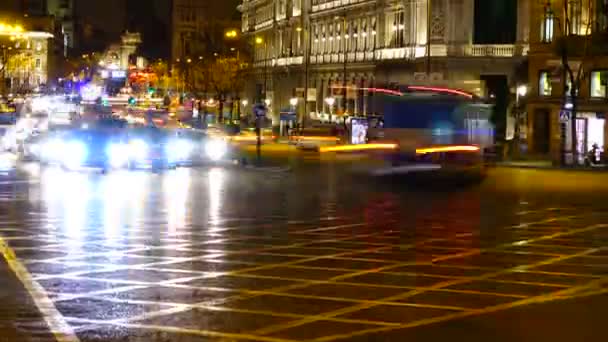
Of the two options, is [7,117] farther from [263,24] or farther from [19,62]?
[19,62]

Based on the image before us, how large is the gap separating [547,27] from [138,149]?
2718cm

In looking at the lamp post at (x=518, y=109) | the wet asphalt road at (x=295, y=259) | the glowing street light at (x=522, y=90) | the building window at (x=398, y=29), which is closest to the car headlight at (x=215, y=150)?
the wet asphalt road at (x=295, y=259)

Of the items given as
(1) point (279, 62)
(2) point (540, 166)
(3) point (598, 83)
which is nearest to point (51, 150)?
(2) point (540, 166)

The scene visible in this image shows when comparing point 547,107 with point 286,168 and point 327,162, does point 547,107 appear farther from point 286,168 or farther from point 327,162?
point 286,168

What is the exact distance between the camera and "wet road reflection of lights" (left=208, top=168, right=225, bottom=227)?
27.0 m

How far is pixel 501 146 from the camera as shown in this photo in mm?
62000

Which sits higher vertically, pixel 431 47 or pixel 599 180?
pixel 431 47

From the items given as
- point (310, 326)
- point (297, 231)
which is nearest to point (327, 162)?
point (297, 231)

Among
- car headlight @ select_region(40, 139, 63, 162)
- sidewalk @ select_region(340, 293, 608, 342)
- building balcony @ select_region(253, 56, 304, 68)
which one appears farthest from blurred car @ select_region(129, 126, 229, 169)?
building balcony @ select_region(253, 56, 304, 68)

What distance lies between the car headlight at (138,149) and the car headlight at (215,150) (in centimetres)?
520

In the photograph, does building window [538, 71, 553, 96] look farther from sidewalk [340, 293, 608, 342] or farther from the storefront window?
sidewalk [340, 293, 608, 342]

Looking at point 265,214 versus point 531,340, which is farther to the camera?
point 265,214

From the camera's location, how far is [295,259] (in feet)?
63.5

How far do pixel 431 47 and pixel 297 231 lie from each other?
58516 mm
